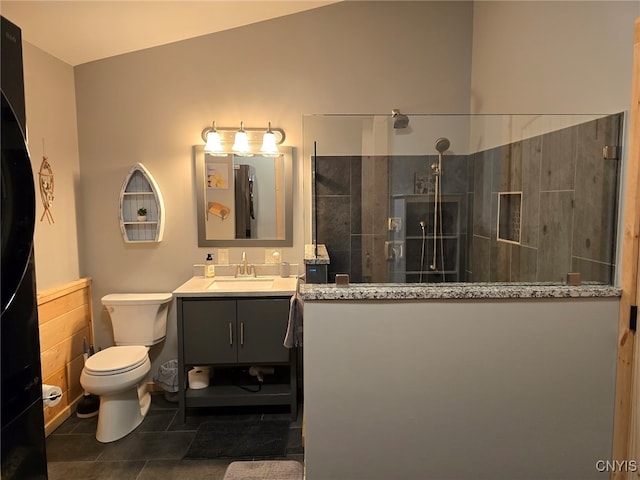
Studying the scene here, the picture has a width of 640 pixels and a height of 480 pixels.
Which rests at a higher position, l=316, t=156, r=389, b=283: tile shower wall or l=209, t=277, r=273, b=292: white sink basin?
l=316, t=156, r=389, b=283: tile shower wall

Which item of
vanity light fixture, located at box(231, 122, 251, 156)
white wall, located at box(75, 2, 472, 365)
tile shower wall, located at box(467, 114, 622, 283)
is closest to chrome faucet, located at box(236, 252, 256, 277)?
white wall, located at box(75, 2, 472, 365)

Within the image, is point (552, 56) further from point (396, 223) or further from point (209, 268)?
point (209, 268)

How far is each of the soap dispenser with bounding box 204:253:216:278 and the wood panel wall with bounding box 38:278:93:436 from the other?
88 centimetres

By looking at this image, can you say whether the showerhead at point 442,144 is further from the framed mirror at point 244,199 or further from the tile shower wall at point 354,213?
the framed mirror at point 244,199

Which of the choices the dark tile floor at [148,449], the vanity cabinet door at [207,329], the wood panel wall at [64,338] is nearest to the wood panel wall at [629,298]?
the dark tile floor at [148,449]

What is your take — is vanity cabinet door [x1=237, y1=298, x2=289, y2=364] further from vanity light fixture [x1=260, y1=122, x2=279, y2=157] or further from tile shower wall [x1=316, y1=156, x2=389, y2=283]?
vanity light fixture [x1=260, y1=122, x2=279, y2=157]

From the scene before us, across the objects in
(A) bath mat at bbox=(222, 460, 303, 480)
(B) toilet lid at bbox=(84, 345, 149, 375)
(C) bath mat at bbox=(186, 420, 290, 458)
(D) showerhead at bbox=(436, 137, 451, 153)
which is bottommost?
(C) bath mat at bbox=(186, 420, 290, 458)

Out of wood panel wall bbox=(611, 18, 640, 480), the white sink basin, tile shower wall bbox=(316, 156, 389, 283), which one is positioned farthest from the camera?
the white sink basin

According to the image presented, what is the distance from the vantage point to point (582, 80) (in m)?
1.94

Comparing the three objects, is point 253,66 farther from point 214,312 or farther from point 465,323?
point 465,323

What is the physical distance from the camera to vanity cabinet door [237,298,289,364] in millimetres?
2625

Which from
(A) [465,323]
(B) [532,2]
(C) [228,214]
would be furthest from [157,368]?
(B) [532,2]

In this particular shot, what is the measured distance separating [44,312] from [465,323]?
2.48 meters

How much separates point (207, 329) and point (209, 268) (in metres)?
0.56
